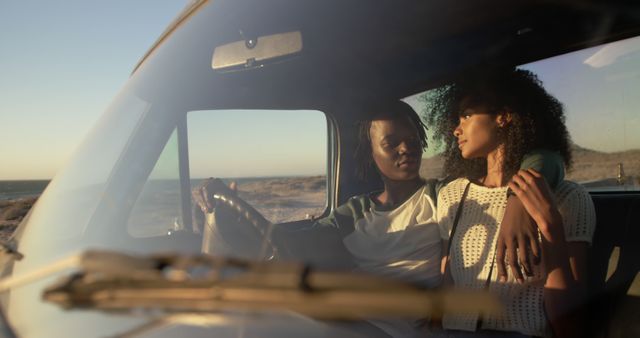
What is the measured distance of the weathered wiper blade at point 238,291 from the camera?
73cm

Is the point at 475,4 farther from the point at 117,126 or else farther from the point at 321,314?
the point at 321,314

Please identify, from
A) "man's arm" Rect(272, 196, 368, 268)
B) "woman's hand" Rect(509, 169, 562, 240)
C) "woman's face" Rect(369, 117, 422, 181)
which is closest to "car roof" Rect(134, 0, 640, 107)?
"woman's face" Rect(369, 117, 422, 181)

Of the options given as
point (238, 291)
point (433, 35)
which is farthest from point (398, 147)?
point (238, 291)

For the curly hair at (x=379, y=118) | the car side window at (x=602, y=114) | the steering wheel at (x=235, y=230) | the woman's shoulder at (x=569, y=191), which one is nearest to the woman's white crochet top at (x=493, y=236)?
the woman's shoulder at (x=569, y=191)

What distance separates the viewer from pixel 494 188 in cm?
203

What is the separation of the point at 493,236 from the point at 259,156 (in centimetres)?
91

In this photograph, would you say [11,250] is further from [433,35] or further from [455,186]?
[433,35]

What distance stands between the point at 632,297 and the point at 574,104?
0.77 m

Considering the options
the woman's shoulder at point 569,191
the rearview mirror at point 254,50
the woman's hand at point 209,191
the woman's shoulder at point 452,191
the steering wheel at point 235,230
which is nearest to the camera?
the steering wheel at point 235,230

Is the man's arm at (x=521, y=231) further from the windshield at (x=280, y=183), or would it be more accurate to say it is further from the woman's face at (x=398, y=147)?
the woman's face at (x=398, y=147)

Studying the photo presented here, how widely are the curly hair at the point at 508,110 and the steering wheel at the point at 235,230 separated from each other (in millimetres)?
968

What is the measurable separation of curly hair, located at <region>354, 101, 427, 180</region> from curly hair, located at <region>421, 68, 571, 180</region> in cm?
5

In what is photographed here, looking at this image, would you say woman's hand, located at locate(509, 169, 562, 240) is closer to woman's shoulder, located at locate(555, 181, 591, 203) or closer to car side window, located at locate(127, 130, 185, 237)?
woman's shoulder, located at locate(555, 181, 591, 203)

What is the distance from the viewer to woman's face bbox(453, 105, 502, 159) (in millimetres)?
2068
